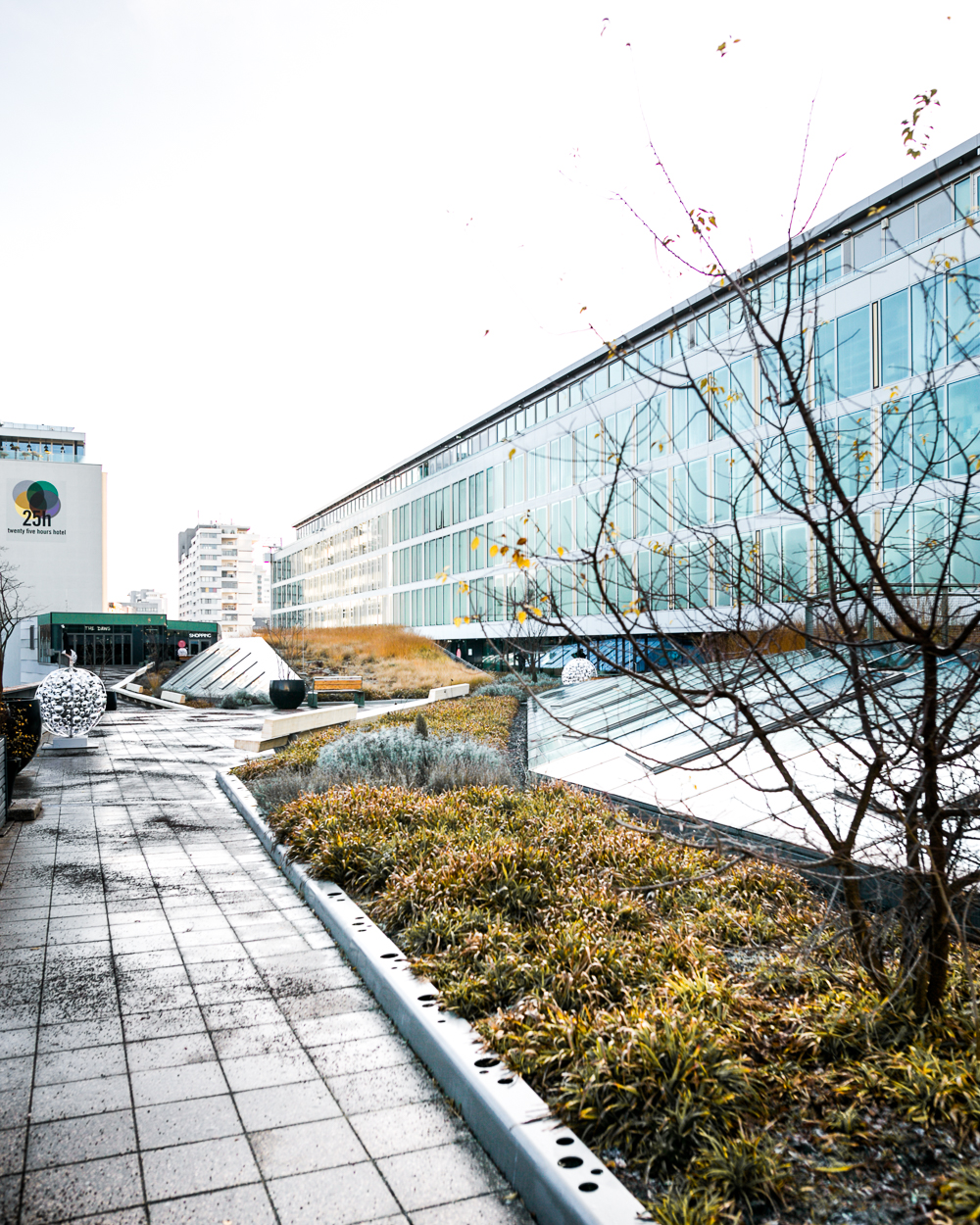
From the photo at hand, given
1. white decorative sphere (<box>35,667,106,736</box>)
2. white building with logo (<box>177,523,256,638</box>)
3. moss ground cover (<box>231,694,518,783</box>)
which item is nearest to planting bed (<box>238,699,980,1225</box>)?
moss ground cover (<box>231,694,518,783</box>)

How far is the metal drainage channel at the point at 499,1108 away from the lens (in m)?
2.65

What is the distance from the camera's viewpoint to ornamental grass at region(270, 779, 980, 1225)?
273cm

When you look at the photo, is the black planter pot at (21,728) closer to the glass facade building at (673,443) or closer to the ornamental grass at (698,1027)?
the glass facade building at (673,443)

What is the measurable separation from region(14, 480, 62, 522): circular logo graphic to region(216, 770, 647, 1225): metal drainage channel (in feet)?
337

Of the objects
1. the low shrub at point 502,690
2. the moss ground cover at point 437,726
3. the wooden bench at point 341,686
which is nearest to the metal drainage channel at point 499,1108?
the moss ground cover at point 437,726

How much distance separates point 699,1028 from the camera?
344cm

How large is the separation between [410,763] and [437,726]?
504 centimetres

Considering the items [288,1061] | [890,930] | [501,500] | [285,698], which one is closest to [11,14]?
[288,1061]

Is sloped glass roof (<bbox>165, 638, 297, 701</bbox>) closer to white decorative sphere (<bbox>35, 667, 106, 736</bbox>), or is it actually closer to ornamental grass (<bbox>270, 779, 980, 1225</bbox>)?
white decorative sphere (<bbox>35, 667, 106, 736</bbox>)

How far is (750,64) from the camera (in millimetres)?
3438

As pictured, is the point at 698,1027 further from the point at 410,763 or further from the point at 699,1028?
the point at 410,763

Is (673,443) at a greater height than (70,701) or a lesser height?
greater

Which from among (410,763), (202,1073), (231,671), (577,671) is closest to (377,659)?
(231,671)

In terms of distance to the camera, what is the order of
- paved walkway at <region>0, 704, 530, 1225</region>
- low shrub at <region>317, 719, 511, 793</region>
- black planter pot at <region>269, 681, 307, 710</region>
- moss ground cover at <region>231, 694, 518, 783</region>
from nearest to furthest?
1. paved walkway at <region>0, 704, 530, 1225</region>
2. low shrub at <region>317, 719, 511, 793</region>
3. moss ground cover at <region>231, 694, 518, 783</region>
4. black planter pot at <region>269, 681, 307, 710</region>
